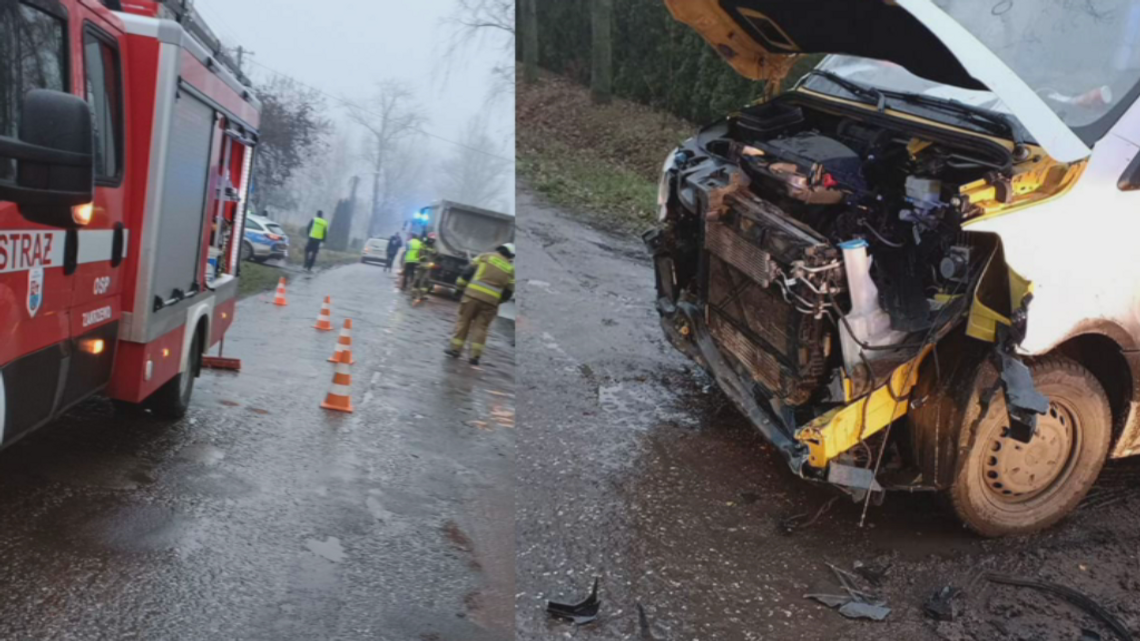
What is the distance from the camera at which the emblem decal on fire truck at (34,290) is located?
3545mm

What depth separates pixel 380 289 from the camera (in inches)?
468

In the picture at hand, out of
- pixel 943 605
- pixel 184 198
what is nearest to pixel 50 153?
Result: pixel 184 198

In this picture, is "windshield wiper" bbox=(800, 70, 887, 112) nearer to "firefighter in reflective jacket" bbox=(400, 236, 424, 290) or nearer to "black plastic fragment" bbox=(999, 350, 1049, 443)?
"black plastic fragment" bbox=(999, 350, 1049, 443)

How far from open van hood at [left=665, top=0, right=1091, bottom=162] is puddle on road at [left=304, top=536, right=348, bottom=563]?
3252mm

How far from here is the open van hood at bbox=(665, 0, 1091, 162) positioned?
361 cm

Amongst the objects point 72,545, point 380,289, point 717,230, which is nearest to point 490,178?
point 717,230

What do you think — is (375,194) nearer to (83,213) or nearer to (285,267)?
(83,213)

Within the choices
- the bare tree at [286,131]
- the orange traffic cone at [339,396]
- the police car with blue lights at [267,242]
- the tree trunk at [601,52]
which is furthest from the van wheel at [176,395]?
the tree trunk at [601,52]

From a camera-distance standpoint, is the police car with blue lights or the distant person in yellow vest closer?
the distant person in yellow vest

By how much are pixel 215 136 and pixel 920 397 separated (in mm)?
4300

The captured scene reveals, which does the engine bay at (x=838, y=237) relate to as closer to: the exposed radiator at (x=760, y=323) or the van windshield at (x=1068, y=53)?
the exposed radiator at (x=760, y=323)

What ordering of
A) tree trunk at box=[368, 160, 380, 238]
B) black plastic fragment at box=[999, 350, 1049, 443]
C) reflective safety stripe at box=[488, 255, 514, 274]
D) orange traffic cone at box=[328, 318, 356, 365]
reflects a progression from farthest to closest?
orange traffic cone at box=[328, 318, 356, 365] < reflective safety stripe at box=[488, 255, 514, 274] < tree trunk at box=[368, 160, 380, 238] < black plastic fragment at box=[999, 350, 1049, 443]

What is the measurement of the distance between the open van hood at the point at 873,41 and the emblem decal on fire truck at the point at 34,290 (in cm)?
344

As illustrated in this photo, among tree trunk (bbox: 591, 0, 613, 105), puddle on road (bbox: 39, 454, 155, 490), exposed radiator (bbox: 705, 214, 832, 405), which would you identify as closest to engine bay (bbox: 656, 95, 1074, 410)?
exposed radiator (bbox: 705, 214, 832, 405)
